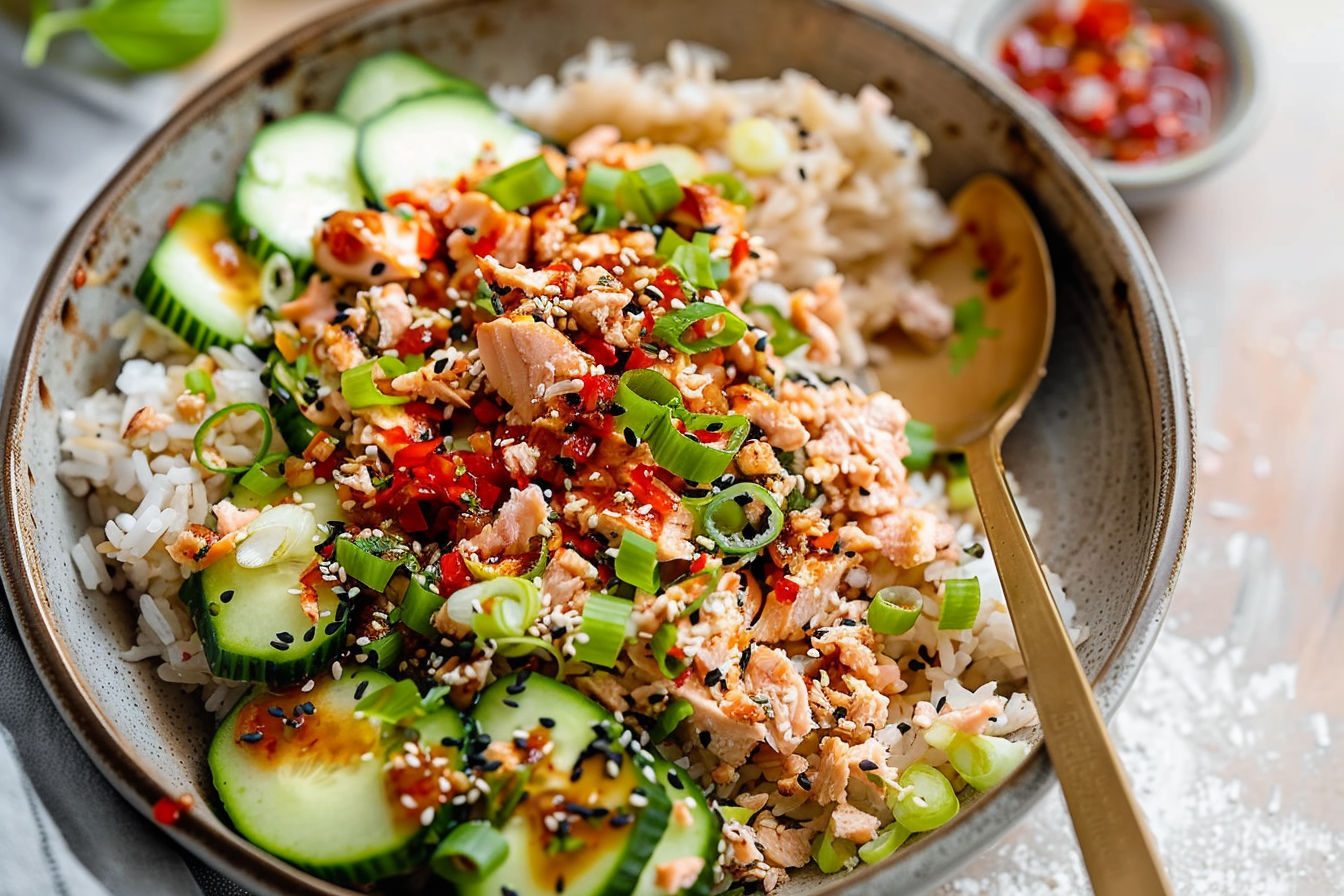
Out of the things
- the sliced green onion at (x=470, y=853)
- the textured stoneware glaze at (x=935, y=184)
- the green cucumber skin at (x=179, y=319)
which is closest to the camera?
the sliced green onion at (x=470, y=853)

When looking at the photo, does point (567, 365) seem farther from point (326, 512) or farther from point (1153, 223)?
point (1153, 223)

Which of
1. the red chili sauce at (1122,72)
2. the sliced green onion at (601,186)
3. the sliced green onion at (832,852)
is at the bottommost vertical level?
the sliced green onion at (832,852)

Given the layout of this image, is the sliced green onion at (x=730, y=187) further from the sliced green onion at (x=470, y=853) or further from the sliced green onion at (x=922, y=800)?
the sliced green onion at (x=470, y=853)

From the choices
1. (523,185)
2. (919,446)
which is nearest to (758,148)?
(523,185)

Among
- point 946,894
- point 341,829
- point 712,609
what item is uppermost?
point 712,609

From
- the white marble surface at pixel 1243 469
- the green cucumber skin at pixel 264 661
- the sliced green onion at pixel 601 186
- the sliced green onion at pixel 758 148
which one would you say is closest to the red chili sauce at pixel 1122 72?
the white marble surface at pixel 1243 469

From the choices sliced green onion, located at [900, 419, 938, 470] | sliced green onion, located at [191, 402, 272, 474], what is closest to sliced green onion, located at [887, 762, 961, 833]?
sliced green onion, located at [900, 419, 938, 470]

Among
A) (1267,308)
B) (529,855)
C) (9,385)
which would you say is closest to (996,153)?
(1267,308)
